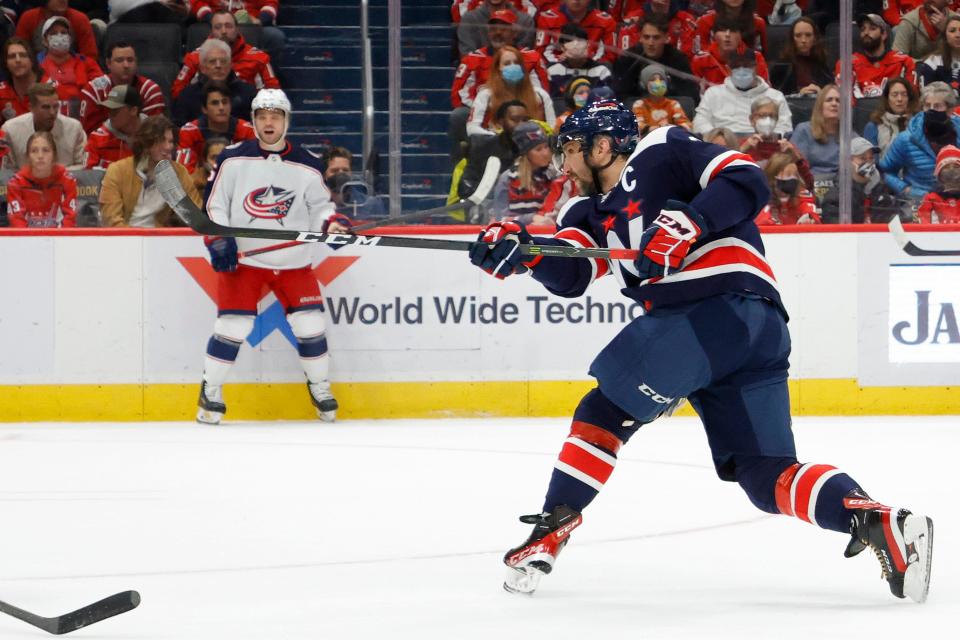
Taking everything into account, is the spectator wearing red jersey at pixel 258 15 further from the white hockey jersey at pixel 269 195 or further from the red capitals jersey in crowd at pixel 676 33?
the red capitals jersey in crowd at pixel 676 33

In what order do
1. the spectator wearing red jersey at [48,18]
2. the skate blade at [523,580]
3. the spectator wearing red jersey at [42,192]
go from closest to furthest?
the skate blade at [523,580] → the spectator wearing red jersey at [42,192] → the spectator wearing red jersey at [48,18]

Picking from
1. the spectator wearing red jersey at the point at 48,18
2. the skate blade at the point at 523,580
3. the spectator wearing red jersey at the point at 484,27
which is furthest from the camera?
the spectator wearing red jersey at the point at 48,18

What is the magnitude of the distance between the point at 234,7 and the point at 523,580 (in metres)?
4.58

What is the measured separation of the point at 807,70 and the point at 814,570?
3.62m

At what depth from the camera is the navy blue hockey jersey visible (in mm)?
2885

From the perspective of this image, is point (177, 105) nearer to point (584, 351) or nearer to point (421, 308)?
point (421, 308)

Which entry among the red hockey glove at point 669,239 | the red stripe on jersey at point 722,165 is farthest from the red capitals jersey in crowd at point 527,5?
the red hockey glove at point 669,239

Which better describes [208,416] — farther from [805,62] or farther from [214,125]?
[805,62]

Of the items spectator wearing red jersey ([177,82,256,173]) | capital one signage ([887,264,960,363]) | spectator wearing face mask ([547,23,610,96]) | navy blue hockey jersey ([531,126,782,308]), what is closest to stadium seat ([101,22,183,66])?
spectator wearing red jersey ([177,82,256,173])

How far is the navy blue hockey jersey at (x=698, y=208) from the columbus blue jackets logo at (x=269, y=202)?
3182 millimetres

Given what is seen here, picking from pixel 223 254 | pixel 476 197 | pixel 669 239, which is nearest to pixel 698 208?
pixel 669 239

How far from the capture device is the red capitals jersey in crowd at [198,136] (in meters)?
Result: 6.23

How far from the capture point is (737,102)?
20.8ft

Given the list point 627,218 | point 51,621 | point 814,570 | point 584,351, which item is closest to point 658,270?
point 627,218
